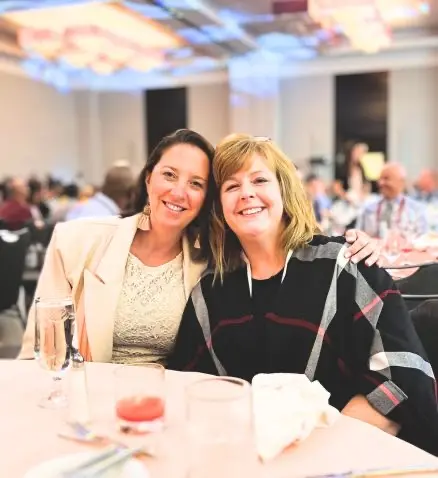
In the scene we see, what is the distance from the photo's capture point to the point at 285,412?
1045 mm

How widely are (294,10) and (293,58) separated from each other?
11.8 ft

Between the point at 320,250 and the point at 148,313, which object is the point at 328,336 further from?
the point at 148,313

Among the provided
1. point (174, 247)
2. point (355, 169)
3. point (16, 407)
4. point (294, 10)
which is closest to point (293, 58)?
point (355, 169)

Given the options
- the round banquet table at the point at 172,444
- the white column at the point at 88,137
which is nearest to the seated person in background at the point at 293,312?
the round banquet table at the point at 172,444

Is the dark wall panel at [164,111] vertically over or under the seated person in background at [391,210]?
over

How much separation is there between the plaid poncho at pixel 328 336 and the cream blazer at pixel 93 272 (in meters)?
0.23

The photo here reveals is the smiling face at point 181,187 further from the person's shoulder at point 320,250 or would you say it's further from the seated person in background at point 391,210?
the seated person in background at point 391,210

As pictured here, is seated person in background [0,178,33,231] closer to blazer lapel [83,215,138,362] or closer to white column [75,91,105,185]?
blazer lapel [83,215,138,362]

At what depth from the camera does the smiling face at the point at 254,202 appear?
1.77 m

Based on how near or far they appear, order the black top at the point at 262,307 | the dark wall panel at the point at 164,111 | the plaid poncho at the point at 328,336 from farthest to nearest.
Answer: the dark wall panel at the point at 164,111 → the black top at the point at 262,307 → the plaid poncho at the point at 328,336

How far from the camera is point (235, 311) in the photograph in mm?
1706

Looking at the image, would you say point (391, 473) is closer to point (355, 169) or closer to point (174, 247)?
point (174, 247)

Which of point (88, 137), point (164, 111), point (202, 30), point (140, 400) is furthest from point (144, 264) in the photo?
point (88, 137)

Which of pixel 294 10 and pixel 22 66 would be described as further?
pixel 22 66
